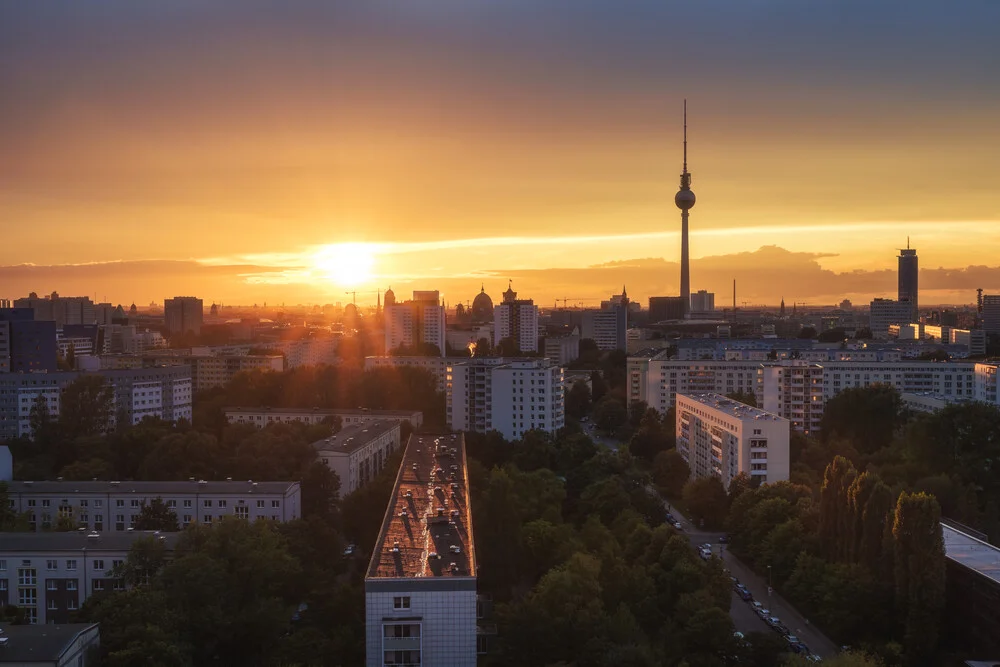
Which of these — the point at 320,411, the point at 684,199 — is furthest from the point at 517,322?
the point at 320,411

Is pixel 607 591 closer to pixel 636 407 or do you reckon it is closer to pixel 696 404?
pixel 696 404

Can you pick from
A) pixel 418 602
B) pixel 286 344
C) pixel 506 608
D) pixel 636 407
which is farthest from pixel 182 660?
pixel 286 344

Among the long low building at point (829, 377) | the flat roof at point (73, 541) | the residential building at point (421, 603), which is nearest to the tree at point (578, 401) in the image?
the long low building at point (829, 377)

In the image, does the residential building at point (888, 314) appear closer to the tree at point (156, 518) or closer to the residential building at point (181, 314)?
the residential building at point (181, 314)

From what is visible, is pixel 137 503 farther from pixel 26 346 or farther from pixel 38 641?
pixel 26 346

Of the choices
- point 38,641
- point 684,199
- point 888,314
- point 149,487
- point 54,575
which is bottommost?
point 54,575
